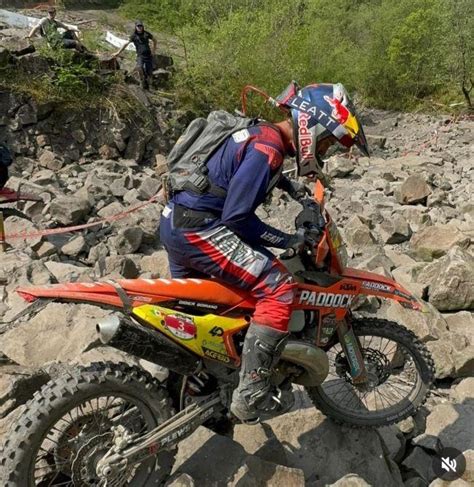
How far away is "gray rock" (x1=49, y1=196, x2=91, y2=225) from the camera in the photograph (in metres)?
9.03

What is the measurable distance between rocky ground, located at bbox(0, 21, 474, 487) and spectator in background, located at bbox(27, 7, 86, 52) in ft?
6.20

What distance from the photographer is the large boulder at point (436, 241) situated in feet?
25.8

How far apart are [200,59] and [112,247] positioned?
13.3 metres

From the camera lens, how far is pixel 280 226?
427 inches

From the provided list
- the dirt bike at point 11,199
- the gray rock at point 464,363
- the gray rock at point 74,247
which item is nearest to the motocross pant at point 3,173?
the dirt bike at point 11,199

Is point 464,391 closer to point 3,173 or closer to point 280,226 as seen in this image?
point 280,226

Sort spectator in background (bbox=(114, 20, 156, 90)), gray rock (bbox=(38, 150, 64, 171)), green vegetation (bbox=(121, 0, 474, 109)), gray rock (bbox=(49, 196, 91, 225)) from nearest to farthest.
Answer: gray rock (bbox=(49, 196, 91, 225)), gray rock (bbox=(38, 150, 64, 171)), spectator in background (bbox=(114, 20, 156, 90)), green vegetation (bbox=(121, 0, 474, 109))

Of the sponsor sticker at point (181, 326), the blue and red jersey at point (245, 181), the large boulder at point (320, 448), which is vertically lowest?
the large boulder at point (320, 448)

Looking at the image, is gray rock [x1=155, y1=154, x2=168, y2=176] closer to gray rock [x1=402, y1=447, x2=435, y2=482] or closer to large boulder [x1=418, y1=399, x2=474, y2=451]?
large boulder [x1=418, y1=399, x2=474, y2=451]

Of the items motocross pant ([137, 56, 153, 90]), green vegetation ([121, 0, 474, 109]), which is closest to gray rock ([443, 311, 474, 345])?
motocross pant ([137, 56, 153, 90])

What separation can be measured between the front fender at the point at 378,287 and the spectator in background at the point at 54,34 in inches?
530

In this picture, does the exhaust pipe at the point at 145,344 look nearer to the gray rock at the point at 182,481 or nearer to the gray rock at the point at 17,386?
the gray rock at the point at 182,481

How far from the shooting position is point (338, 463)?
348 cm

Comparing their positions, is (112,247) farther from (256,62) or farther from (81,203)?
(256,62)
